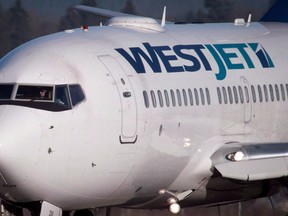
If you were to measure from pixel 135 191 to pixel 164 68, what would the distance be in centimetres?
224

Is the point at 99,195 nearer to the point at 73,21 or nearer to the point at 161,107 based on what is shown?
the point at 161,107

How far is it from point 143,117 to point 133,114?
0.29 m

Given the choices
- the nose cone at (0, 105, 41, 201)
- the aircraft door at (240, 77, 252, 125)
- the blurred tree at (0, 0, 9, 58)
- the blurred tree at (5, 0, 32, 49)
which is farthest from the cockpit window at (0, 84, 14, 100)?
the blurred tree at (0, 0, 9, 58)

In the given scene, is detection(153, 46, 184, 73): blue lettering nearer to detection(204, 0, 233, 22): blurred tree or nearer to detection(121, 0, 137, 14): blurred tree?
detection(204, 0, 233, 22): blurred tree

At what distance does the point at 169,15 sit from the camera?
46.7 m

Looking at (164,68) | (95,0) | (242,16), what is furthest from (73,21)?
(164,68)

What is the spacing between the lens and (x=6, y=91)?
30.6 m

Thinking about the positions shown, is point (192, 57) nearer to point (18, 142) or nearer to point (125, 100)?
point (125, 100)

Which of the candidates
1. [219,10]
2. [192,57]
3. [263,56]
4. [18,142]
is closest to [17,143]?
[18,142]

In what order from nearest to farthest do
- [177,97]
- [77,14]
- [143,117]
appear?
[143,117] → [177,97] → [77,14]

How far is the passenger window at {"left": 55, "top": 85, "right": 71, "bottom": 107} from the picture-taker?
3072 cm

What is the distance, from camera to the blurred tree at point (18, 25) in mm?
47562

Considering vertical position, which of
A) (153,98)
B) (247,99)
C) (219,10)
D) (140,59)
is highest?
(140,59)

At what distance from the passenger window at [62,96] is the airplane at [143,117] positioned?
0.07ft
